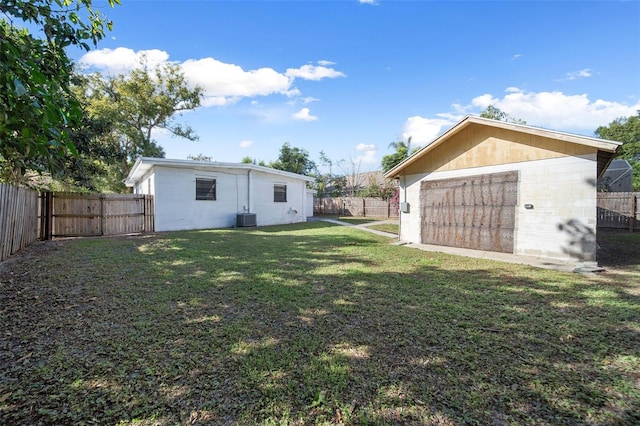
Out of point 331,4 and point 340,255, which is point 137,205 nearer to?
point 340,255

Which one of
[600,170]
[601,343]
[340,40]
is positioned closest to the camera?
[601,343]

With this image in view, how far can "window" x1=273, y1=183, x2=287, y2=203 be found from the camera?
638 inches

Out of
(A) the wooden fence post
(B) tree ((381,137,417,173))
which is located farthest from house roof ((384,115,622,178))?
(B) tree ((381,137,417,173))

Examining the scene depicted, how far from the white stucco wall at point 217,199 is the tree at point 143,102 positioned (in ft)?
32.7

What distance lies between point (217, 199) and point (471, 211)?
36.2 ft

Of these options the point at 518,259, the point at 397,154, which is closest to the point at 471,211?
the point at 518,259

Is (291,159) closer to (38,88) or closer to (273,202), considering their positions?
(273,202)

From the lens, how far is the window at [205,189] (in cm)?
1329

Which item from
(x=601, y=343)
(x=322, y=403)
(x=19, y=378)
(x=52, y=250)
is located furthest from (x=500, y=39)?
(x=52, y=250)

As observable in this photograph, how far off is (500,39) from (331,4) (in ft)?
19.7

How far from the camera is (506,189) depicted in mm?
7070

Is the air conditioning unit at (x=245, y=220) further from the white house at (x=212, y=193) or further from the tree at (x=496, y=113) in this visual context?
the tree at (x=496, y=113)

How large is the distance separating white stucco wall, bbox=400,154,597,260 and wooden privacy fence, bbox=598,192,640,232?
908 centimetres

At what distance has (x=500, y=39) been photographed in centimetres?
971
